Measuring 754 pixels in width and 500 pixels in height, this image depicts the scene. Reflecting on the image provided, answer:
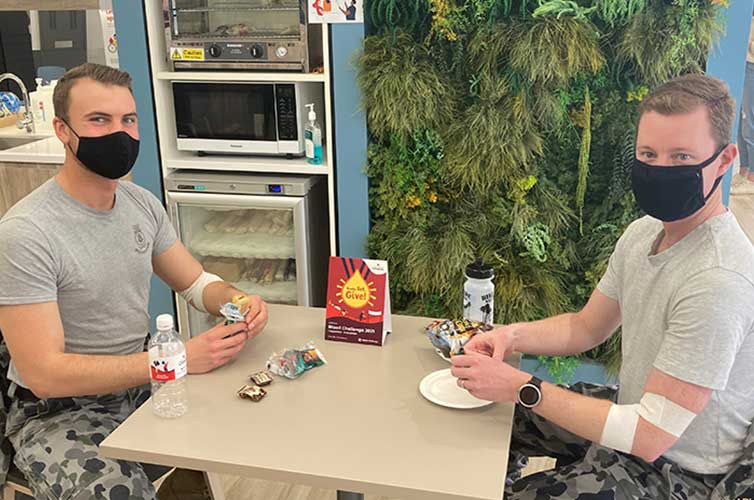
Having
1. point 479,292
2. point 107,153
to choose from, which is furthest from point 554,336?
point 107,153

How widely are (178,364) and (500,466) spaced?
71 centimetres

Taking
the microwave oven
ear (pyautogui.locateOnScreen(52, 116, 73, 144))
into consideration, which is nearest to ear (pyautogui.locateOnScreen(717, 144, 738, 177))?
ear (pyautogui.locateOnScreen(52, 116, 73, 144))

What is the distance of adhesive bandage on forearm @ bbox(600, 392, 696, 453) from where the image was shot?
151 centimetres

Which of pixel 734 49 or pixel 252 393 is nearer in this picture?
pixel 252 393

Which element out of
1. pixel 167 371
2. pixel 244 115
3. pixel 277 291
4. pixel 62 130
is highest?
pixel 62 130

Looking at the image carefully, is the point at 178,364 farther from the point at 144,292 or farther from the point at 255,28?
the point at 255,28

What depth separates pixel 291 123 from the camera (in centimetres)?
329

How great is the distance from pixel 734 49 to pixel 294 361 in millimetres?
2091

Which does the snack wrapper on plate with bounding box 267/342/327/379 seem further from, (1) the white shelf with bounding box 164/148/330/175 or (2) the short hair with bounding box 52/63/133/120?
(1) the white shelf with bounding box 164/148/330/175

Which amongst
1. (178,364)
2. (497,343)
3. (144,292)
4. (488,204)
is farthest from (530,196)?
(178,364)

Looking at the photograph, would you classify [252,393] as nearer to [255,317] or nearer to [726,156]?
[255,317]

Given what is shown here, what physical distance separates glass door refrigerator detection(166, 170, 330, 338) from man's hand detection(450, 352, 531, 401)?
1.77 metres

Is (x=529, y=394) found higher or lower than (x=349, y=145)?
lower

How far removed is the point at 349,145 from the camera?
3.20m
